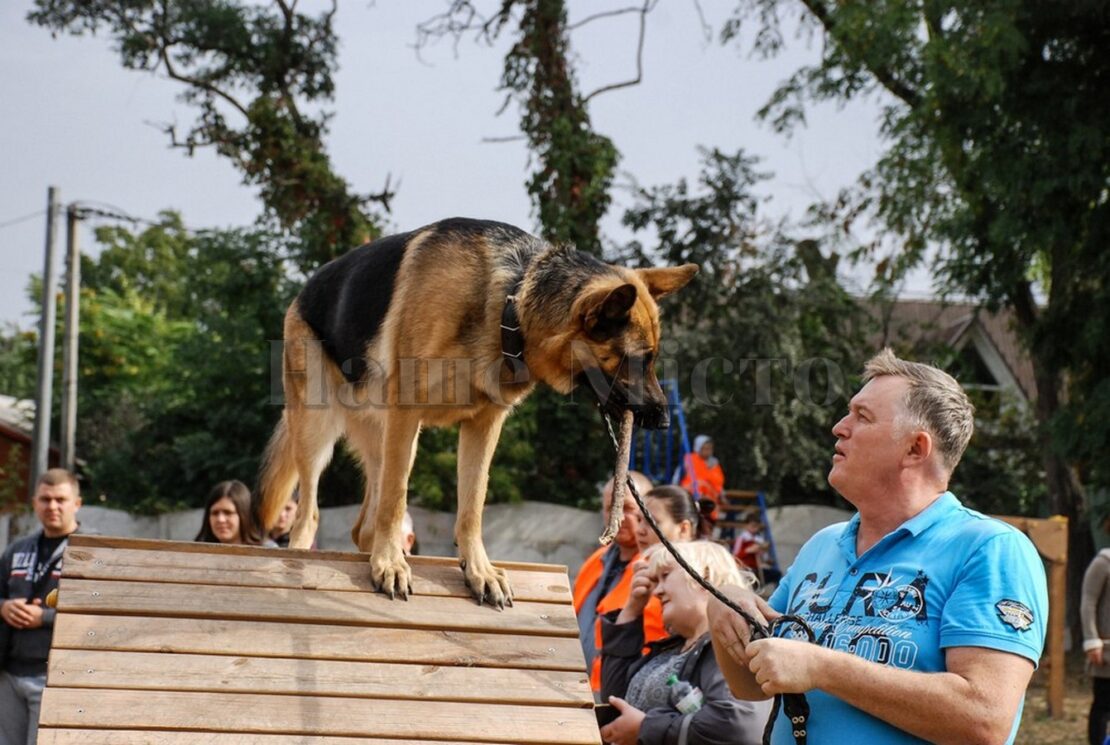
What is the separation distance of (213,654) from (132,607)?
0.34m

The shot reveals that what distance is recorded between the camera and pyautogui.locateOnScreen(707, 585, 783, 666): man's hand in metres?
2.71

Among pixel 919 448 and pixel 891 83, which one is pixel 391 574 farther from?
pixel 891 83

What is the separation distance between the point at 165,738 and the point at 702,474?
10.7m

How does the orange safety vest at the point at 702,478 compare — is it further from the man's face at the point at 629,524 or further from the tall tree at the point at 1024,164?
the man's face at the point at 629,524

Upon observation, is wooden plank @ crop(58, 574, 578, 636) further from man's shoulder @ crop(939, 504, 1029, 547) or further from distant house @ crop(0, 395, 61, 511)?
distant house @ crop(0, 395, 61, 511)

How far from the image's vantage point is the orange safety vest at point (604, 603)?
4.56m

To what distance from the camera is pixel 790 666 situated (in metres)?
2.41

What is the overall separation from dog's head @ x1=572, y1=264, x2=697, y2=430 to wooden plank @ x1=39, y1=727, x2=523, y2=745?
4.73 feet

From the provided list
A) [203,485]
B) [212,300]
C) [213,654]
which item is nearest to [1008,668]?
[213,654]

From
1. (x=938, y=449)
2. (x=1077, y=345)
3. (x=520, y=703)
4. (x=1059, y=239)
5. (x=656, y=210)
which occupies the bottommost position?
(x=520, y=703)

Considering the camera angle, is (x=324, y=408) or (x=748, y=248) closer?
(x=324, y=408)

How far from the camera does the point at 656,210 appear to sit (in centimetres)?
1788

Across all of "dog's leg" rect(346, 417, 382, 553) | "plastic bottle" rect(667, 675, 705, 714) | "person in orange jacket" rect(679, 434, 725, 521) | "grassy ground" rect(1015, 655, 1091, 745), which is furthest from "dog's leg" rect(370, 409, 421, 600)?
"person in orange jacket" rect(679, 434, 725, 521)

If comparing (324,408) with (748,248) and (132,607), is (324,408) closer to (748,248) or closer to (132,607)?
(132,607)
